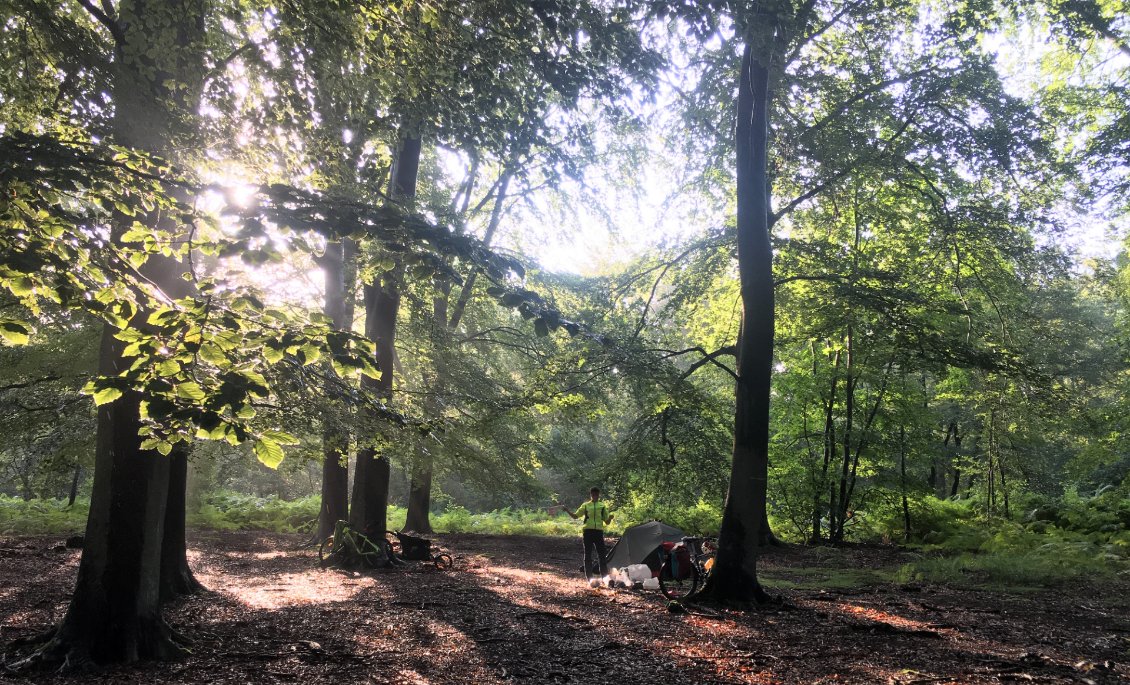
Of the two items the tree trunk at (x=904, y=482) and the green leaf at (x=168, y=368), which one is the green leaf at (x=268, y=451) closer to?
the green leaf at (x=168, y=368)

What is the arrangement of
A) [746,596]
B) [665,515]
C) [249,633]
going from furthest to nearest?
1. [665,515]
2. [746,596]
3. [249,633]

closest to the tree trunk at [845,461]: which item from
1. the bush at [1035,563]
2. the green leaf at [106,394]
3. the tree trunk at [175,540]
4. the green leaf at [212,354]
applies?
the bush at [1035,563]

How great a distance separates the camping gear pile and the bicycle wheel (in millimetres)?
159

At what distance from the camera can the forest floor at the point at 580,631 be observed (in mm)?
4965

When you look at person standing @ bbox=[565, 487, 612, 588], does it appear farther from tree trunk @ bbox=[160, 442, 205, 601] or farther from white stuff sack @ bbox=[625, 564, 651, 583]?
tree trunk @ bbox=[160, 442, 205, 601]

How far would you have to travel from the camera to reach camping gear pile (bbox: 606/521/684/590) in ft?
31.4

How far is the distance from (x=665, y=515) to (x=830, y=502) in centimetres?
456

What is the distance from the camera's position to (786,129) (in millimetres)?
10711

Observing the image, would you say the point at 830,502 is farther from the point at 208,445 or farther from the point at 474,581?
the point at 208,445

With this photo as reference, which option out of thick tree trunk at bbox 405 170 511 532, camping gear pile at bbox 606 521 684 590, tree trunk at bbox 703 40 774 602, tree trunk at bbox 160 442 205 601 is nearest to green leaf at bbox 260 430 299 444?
tree trunk at bbox 160 442 205 601

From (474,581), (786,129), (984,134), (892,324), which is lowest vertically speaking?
(474,581)

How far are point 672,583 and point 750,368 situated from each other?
4.03m

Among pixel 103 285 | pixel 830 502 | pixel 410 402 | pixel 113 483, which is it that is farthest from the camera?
pixel 830 502

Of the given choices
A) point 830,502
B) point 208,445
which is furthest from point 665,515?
point 208,445
